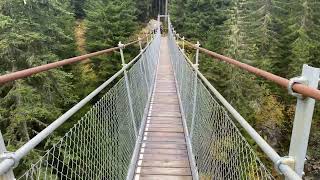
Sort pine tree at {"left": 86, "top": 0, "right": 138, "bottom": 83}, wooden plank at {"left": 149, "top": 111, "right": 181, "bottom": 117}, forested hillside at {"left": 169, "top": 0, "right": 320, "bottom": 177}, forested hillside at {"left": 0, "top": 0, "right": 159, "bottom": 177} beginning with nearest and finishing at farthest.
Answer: wooden plank at {"left": 149, "top": 111, "right": 181, "bottom": 117} < forested hillside at {"left": 0, "top": 0, "right": 159, "bottom": 177} < forested hillside at {"left": 169, "top": 0, "right": 320, "bottom": 177} < pine tree at {"left": 86, "top": 0, "right": 138, "bottom": 83}

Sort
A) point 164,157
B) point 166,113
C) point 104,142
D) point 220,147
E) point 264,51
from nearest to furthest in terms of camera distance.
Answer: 1. point 220,147
2. point 104,142
3. point 164,157
4. point 166,113
5. point 264,51

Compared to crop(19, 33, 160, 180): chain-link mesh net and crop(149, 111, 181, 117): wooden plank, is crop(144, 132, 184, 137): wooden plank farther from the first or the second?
crop(19, 33, 160, 180): chain-link mesh net

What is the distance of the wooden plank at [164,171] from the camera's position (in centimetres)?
350

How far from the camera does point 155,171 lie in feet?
11.6

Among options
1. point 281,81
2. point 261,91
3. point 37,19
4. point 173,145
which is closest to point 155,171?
point 173,145

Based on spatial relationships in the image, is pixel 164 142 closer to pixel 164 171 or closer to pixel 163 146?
pixel 163 146

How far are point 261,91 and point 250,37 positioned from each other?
3603 millimetres

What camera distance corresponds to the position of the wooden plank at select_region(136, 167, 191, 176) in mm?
3498

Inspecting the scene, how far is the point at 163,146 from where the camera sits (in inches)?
167

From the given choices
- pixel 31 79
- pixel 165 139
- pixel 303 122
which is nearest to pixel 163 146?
pixel 165 139

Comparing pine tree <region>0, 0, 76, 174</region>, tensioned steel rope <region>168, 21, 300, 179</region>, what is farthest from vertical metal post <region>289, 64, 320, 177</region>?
pine tree <region>0, 0, 76, 174</region>

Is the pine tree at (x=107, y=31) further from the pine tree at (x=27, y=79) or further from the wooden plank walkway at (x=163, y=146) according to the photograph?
the wooden plank walkway at (x=163, y=146)

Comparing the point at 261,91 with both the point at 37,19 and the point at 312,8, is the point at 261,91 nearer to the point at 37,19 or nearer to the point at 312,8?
the point at 312,8

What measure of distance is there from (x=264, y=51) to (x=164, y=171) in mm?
18311
